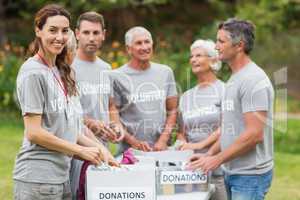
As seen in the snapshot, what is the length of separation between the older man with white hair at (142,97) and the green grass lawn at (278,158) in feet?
5.63

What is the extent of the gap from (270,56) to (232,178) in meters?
10.3

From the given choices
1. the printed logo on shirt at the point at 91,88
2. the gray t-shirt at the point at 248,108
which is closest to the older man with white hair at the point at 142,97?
the printed logo on shirt at the point at 91,88

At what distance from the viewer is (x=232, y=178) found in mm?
4602

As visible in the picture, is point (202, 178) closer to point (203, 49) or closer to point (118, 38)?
point (203, 49)

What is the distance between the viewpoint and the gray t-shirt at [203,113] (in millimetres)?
5512

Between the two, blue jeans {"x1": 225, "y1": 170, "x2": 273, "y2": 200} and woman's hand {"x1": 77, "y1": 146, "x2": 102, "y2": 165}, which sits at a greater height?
woman's hand {"x1": 77, "y1": 146, "x2": 102, "y2": 165}

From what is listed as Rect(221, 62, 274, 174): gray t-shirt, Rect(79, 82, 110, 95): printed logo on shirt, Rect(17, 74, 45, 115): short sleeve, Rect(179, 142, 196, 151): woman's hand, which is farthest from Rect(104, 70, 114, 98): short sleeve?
Rect(17, 74, 45, 115): short sleeve

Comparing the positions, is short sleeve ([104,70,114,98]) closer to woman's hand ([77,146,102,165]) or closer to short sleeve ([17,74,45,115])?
woman's hand ([77,146,102,165])

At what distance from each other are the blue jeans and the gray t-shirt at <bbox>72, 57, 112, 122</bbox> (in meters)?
1.39

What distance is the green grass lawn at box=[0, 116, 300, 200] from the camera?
745 cm

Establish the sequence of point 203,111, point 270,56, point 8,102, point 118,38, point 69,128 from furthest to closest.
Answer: point 118,38 → point 270,56 → point 8,102 → point 203,111 → point 69,128

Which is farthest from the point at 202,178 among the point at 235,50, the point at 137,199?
the point at 235,50

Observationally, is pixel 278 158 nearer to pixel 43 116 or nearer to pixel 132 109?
pixel 132 109

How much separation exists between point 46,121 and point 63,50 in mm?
552
